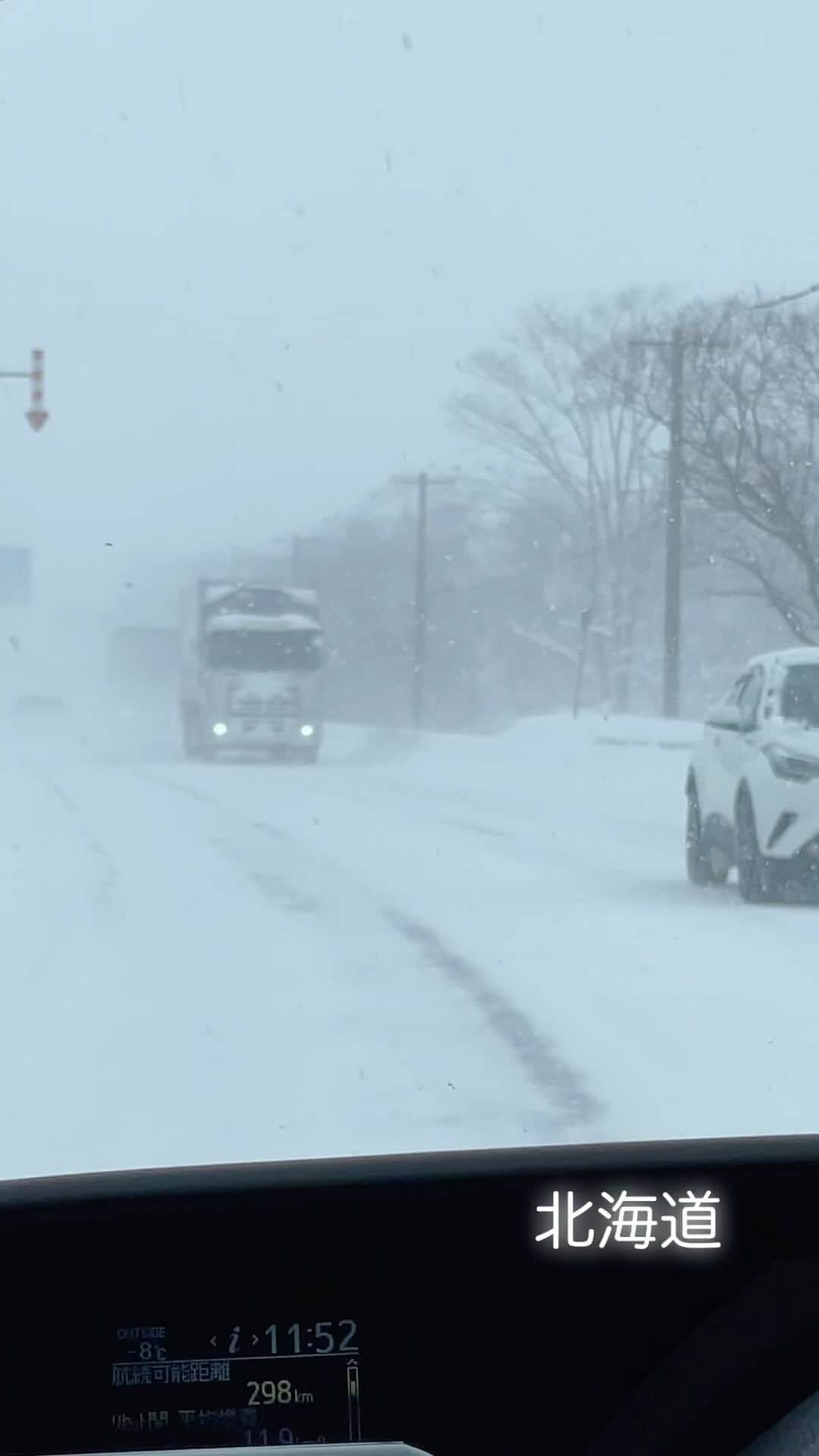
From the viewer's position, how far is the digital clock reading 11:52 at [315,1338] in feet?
6.81

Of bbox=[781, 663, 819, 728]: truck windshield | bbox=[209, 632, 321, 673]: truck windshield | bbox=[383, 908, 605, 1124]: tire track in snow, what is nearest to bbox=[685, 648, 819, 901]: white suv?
bbox=[781, 663, 819, 728]: truck windshield

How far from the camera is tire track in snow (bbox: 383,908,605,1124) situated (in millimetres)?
2982

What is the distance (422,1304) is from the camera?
6.97ft

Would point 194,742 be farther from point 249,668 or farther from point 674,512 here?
point 674,512

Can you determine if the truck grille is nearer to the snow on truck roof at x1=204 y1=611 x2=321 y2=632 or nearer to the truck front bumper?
the truck front bumper

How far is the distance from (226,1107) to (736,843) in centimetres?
103

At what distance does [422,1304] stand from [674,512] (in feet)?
4.20

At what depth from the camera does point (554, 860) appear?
3.43 meters

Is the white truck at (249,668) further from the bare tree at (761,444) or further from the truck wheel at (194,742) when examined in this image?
the bare tree at (761,444)

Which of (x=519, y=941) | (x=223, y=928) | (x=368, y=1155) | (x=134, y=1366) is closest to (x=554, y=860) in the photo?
(x=519, y=941)

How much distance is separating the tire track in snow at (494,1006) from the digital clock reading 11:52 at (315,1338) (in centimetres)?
86

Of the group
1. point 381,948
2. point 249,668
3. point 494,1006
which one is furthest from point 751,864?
point 249,668

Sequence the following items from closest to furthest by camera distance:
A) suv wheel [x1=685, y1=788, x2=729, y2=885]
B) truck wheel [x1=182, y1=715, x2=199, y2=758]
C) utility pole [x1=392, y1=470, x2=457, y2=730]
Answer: utility pole [x1=392, y1=470, x2=457, y2=730] < truck wheel [x1=182, y1=715, x2=199, y2=758] < suv wheel [x1=685, y1=788, x2=729, y2=885]

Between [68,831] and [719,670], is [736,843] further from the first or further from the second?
[68,831]
